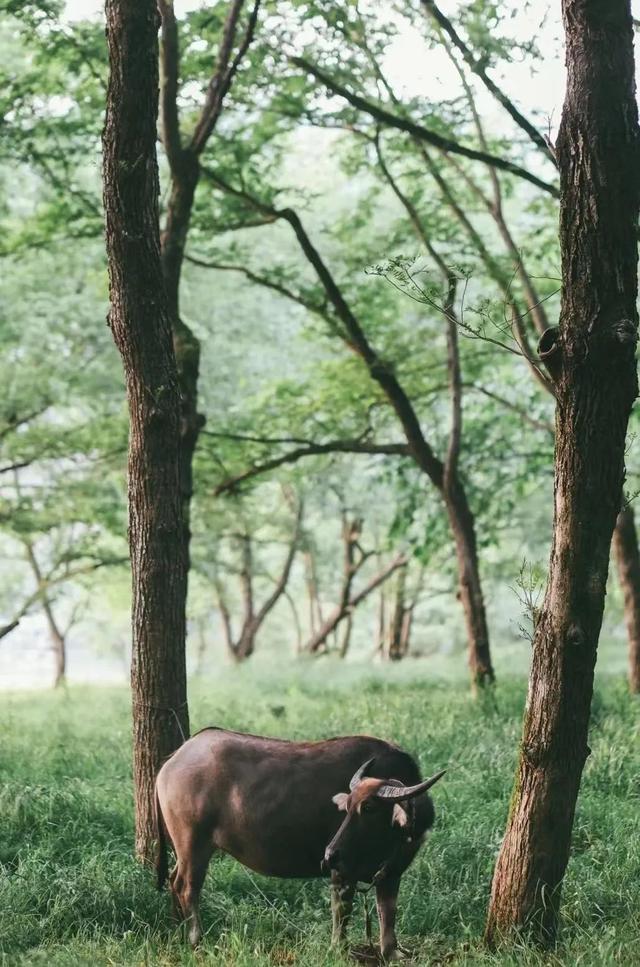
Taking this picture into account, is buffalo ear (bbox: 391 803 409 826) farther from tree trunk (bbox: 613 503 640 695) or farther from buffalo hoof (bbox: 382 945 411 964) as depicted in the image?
tree trunk (bbox: 613 503 640 695)

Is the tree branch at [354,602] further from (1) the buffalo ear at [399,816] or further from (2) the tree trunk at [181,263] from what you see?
(1) the buffalo ear at [399,816]

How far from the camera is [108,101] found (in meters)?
7.82

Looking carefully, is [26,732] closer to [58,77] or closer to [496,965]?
[58,77]

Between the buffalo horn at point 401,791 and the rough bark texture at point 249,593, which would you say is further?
the rough bark texture at point 249,593

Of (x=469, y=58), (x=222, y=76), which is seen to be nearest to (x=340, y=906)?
(x=222, y=76)

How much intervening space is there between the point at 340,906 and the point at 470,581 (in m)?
8.91

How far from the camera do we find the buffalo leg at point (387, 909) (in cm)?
616

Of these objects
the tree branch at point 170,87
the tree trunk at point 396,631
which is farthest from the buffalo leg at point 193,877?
the tree trunk at point 396,631

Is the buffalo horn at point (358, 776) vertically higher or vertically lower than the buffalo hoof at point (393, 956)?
higher

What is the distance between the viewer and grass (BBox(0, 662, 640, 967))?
6098mm

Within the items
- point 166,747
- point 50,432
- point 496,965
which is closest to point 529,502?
point 50,432

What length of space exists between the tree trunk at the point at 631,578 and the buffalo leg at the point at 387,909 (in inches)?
388

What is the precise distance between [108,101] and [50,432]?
38.6 feet

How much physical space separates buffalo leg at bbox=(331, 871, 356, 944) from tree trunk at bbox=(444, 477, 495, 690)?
8.64m
